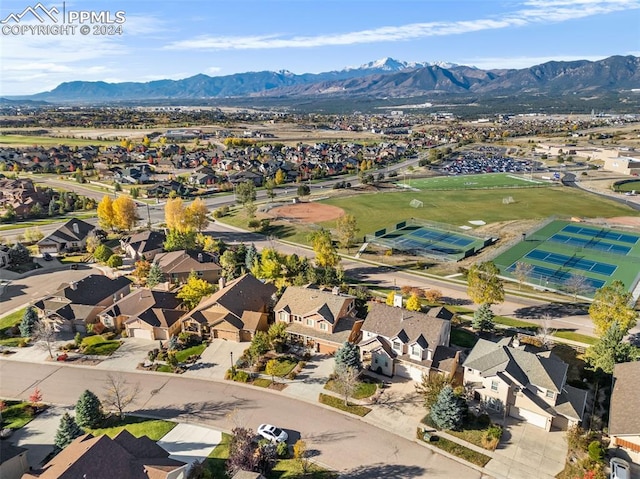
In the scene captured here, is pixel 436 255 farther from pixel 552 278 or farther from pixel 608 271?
pixel 608 271

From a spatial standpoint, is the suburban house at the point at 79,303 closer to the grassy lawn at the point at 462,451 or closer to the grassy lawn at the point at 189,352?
the grassy lawn at the point at 189,352

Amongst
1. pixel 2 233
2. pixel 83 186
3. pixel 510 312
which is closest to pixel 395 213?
pixel 510 312

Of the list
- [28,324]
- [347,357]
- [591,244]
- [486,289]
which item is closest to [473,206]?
[591,244]

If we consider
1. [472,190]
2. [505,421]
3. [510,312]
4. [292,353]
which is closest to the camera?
[505,421]

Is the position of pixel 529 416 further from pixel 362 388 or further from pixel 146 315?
pixel 146 315

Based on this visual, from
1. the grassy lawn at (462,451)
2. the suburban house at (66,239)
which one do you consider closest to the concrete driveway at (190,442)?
the grassy lawn at (462,451)

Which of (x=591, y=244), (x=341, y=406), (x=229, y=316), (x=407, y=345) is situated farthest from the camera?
(x=591, y=244)

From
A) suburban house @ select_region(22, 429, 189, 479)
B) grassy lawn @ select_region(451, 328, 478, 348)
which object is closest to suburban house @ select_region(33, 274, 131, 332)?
suburban house @ select_region(22, 429, 189, 479)
